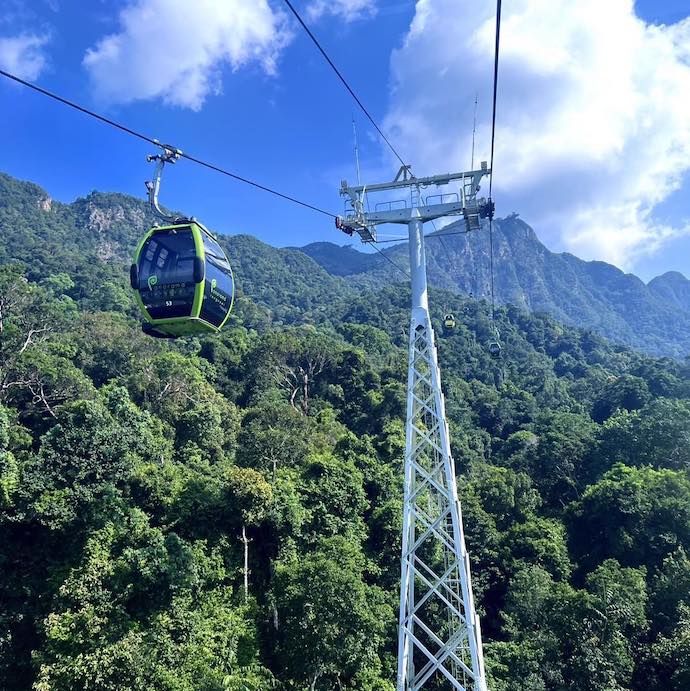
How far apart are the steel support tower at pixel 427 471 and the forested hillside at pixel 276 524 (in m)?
5.69

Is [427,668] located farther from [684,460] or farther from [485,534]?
[684,460]

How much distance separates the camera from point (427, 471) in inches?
400

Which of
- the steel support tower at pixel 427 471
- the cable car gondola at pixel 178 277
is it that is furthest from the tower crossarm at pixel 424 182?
the cable car gondola at pixel 178 277

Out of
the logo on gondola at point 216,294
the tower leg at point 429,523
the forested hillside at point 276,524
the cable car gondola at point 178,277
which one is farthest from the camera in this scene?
the forested hillside at point 276,524

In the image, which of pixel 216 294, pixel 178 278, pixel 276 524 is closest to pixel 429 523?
pixel 216 294

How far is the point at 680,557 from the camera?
21.0 m

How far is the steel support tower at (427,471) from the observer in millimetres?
7852

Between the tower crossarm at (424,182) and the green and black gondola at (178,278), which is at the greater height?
the tower crossarm at (424,182)

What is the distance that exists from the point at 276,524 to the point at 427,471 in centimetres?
888

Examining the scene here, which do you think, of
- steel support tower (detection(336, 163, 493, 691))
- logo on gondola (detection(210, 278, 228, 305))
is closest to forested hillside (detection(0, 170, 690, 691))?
steel support tower (detection(336, 163, 493, 691))

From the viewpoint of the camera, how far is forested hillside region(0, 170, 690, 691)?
14.1 metres

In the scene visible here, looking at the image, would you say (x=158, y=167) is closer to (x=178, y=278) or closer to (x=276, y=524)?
(x=178, y=278)

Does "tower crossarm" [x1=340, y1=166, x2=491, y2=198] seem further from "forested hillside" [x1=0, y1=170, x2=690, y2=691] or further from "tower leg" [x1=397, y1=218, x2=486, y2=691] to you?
"forested hillside" [x1=0, y1=170, x2=690, y2=691]

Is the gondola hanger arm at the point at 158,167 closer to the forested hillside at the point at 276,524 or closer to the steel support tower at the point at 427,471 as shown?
the steel support tower at the point at 427,471
